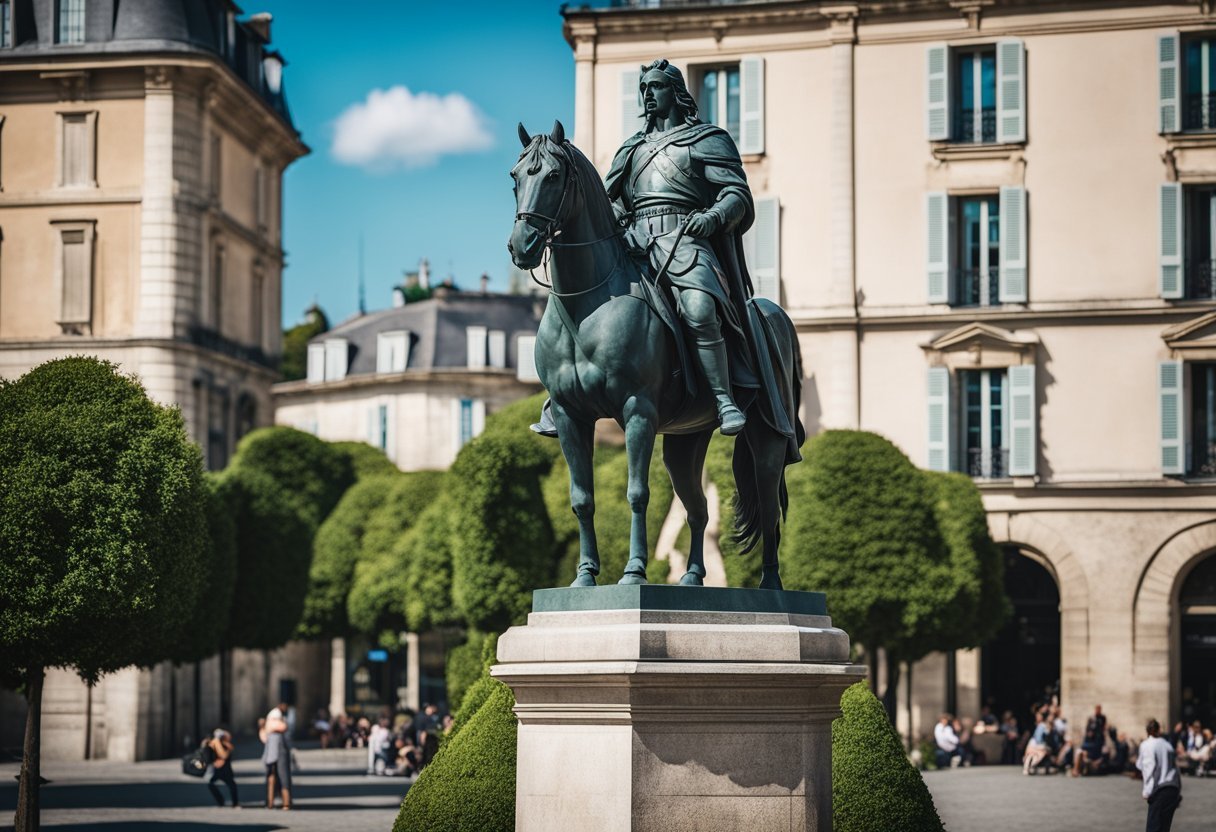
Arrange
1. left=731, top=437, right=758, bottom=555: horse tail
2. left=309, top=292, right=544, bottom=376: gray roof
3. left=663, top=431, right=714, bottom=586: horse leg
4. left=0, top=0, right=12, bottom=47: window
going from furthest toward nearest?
left=309, top=292, right=544, bottom=376: gray roof → left=0, top=0, right=12, bottom=47: window → left=731, top=437, right=758, bottom=555: horse tail → left=663, top=431, right=714, bottom=586: horse leg

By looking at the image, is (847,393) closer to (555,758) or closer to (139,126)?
(139,126)

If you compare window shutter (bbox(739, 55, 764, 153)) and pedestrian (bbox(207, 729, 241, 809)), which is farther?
window shutter (bbox(739, 55, 764, 153))

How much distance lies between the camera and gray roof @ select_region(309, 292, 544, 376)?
79188 mm

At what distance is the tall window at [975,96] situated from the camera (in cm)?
4403

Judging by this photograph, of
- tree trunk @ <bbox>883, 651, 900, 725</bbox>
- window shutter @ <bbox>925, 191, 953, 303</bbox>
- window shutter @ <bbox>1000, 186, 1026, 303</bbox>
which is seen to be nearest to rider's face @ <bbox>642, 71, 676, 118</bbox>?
tree trunk @ <bbox>883, 651, 900, 725</bbox>

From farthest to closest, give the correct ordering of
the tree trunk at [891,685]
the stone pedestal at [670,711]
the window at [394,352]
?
the window at [394,352] → the tree trunk at [891,685] → the stone pedestal at [670,711]

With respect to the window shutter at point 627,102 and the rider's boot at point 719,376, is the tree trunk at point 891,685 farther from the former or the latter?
the rider's boot at point 719,376

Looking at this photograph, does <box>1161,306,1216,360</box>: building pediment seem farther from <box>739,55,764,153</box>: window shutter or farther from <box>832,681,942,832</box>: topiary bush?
<box>832,681,942,832</box>: topiary bush

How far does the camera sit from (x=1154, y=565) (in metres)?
42.1

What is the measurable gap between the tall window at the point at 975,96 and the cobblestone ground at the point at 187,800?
1883cm

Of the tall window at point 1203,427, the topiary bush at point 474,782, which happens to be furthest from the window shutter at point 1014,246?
the topiary bush at point 474,782

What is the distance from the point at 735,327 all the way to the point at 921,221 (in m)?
32.9

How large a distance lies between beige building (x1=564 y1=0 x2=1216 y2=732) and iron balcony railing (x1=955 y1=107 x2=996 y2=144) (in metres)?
0.05

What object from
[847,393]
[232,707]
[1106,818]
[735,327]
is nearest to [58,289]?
[232,707]
